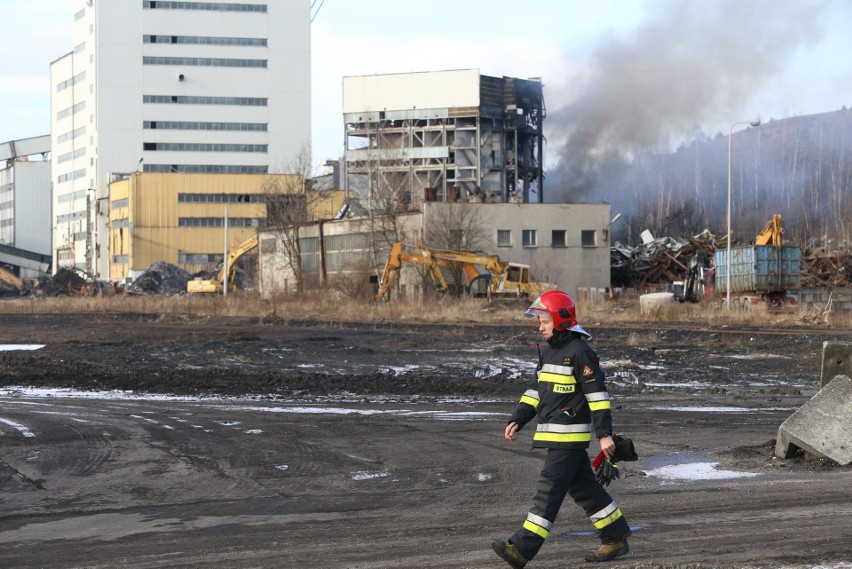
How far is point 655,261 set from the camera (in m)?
66.6

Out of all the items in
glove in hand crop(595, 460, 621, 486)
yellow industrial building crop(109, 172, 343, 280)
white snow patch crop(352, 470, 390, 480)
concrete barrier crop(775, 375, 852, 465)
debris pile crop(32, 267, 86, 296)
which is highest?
yellow industrial building crop(109, 172, 343, 280)

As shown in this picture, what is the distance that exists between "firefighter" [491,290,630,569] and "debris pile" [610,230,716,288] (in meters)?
58.4

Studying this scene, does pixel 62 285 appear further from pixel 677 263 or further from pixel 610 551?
pixel 610 551

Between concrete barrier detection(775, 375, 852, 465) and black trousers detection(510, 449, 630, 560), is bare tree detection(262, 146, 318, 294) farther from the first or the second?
black trousers detection(510, 449, 630, 560)

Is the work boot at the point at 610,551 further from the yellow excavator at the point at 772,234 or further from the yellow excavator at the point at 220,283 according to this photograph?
the yellow excavator at the point at 220,283

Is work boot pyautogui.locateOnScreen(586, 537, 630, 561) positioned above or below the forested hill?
below

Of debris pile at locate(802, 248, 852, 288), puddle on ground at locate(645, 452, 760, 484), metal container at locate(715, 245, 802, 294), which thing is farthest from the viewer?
debris pile at locate(802, 248, 852, 288)

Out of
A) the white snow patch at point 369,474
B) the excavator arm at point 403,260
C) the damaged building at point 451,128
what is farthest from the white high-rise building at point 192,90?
the white snow patch at point 369,474

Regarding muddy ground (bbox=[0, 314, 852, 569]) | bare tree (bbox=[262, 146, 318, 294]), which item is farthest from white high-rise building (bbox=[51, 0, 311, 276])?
muddy ground (bbox=[0, 314, 852, 569])

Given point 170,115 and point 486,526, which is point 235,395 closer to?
point 486,526

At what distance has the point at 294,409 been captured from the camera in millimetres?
16656

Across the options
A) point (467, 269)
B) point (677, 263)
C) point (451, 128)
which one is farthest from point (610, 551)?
point (451, 128)

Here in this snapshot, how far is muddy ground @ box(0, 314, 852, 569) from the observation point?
747cm

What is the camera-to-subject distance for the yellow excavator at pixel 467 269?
1999 inches
